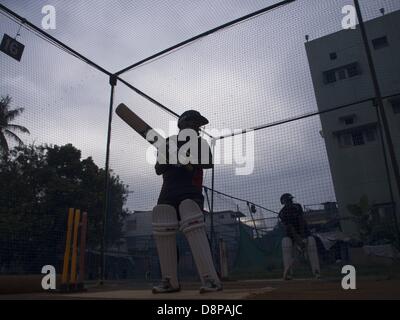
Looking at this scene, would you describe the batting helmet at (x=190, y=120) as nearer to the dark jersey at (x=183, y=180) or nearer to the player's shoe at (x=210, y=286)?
the dark jersey at (x=183, y=180)

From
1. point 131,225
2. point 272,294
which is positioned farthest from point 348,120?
point 131,225

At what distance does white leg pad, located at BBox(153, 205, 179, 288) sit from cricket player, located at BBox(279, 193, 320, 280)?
133 inches

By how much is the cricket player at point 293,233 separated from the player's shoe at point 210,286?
11.4 ft

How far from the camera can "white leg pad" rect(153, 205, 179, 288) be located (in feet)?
9.20

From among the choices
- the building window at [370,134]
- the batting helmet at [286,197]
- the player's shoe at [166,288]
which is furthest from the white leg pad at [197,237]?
the building window at [370,134]

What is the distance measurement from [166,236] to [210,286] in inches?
22.2

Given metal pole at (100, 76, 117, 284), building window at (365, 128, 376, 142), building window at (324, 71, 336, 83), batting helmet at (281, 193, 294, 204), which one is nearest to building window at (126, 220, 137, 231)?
building window at (365, 128, 376, 142)

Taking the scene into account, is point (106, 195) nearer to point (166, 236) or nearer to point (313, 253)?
point (166, 236)

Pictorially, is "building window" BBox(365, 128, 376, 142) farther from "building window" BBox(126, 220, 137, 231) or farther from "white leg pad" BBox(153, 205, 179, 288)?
"building window" BBox(126, 220, 137, 231)

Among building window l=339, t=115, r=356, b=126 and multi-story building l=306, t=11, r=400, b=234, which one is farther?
building window l=339, t=115, r=356, b=126

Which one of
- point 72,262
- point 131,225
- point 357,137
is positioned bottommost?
point 72,262

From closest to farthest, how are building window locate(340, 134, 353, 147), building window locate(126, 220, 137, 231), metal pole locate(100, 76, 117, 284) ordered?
metal pole locate(100, 76, 117, 284) < building window locate(340, 134, 353, 147) < building window locate(126, 220, 137, 231)

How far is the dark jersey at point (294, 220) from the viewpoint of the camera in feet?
19.2

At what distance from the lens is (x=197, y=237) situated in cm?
269
